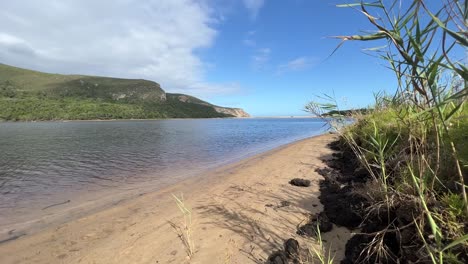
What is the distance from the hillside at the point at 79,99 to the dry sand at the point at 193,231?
341ft

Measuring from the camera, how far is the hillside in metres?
99.4

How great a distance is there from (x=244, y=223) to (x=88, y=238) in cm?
290

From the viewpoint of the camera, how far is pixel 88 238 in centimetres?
530

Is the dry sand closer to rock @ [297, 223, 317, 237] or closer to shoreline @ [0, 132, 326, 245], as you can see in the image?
rock @ [297, 223, 317, 237]

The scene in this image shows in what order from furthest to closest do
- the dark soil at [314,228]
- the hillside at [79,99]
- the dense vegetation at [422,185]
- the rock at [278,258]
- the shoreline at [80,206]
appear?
the hillside at [79,99] → the shoreline at [80,206] → the dark soil at [314,228] → the rock at [278,258] → the dense vegetation at [422,185]

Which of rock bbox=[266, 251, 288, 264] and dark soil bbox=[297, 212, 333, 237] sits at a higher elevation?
dark soil bbox=[297, 212, 333, 237]

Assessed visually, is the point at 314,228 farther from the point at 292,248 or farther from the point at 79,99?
the point at 79,99

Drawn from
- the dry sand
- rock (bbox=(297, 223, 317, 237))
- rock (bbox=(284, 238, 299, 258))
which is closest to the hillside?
the dry sand

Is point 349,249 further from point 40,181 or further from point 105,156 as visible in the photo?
point 105,156

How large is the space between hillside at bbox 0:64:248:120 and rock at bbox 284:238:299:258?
10774 centimetres

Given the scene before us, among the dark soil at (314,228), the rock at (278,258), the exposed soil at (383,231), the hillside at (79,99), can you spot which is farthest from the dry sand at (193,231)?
the hillside at (79,99)

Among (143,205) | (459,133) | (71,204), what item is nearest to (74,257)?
(143,205)

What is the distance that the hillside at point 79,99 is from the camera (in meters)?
99.4

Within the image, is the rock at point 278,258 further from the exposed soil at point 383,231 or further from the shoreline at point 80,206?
the shoreline at point 80,206
